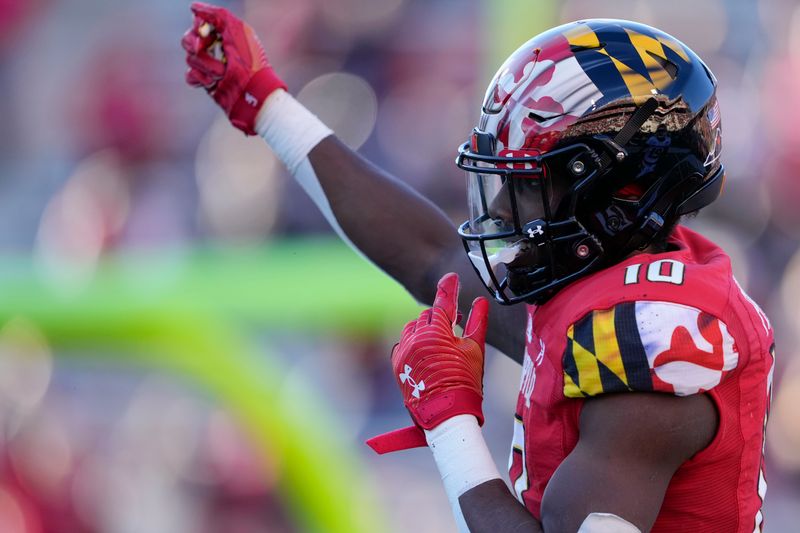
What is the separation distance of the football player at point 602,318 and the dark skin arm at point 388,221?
14.4 inches

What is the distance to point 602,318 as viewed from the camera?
132cm

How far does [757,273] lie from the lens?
4543 mm

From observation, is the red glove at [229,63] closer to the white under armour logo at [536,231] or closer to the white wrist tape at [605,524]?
the white under armour logo at [536,231]

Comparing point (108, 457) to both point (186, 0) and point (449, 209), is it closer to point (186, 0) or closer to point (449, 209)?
point (449, 209)

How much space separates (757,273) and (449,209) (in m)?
1.46

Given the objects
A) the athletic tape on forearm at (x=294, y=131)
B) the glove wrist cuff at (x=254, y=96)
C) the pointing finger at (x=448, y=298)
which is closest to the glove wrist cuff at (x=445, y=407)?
the pointing finger at (x=448, y=298)

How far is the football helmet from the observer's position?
141 cm

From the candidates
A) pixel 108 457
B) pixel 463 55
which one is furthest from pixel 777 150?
pixel 108 457

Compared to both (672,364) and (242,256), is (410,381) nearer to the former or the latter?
(672,364)

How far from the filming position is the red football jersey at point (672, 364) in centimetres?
127

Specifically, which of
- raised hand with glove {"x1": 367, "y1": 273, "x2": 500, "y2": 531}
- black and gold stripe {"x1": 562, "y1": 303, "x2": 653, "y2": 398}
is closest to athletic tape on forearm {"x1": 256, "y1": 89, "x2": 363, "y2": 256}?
raised hand with glove {"x1": 367, "y1": 273, "x2": 500, "y2": 531}

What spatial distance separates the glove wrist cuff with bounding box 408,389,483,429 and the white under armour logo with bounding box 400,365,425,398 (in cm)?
2

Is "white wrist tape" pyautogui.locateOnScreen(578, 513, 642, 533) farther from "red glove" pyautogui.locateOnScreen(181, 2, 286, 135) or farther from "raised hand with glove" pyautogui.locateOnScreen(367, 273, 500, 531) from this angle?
"red glove" pyautogui.locateOnScreen(181, 2, 286, 135)

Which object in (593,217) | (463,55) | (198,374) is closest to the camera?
(593,217)
